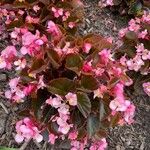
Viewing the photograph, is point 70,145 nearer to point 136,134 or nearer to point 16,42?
point 136,134

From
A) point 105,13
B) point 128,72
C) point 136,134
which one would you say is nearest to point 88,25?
point 105,13

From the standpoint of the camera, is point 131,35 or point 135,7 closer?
point 131,35

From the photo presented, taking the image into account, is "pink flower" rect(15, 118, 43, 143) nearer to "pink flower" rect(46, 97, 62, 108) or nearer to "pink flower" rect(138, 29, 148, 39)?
"pink flower" rect(46, 97, 62, 108)

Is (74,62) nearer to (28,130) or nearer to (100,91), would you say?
(100,91)

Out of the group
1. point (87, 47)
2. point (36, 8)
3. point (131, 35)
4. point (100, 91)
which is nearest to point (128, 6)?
point (131, 35)

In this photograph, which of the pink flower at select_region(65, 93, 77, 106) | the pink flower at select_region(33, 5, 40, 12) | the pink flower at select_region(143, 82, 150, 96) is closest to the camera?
the pink flower at select_region(65, 93, 77, 106)

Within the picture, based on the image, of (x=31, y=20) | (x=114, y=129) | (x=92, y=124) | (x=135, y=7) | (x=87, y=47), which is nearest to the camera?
(x=92, y=124)

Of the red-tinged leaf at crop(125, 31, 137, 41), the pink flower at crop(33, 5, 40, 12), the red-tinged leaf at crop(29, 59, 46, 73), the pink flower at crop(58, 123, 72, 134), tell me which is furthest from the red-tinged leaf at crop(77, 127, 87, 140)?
the pink flower at crop(33, 5, 40, 12)
